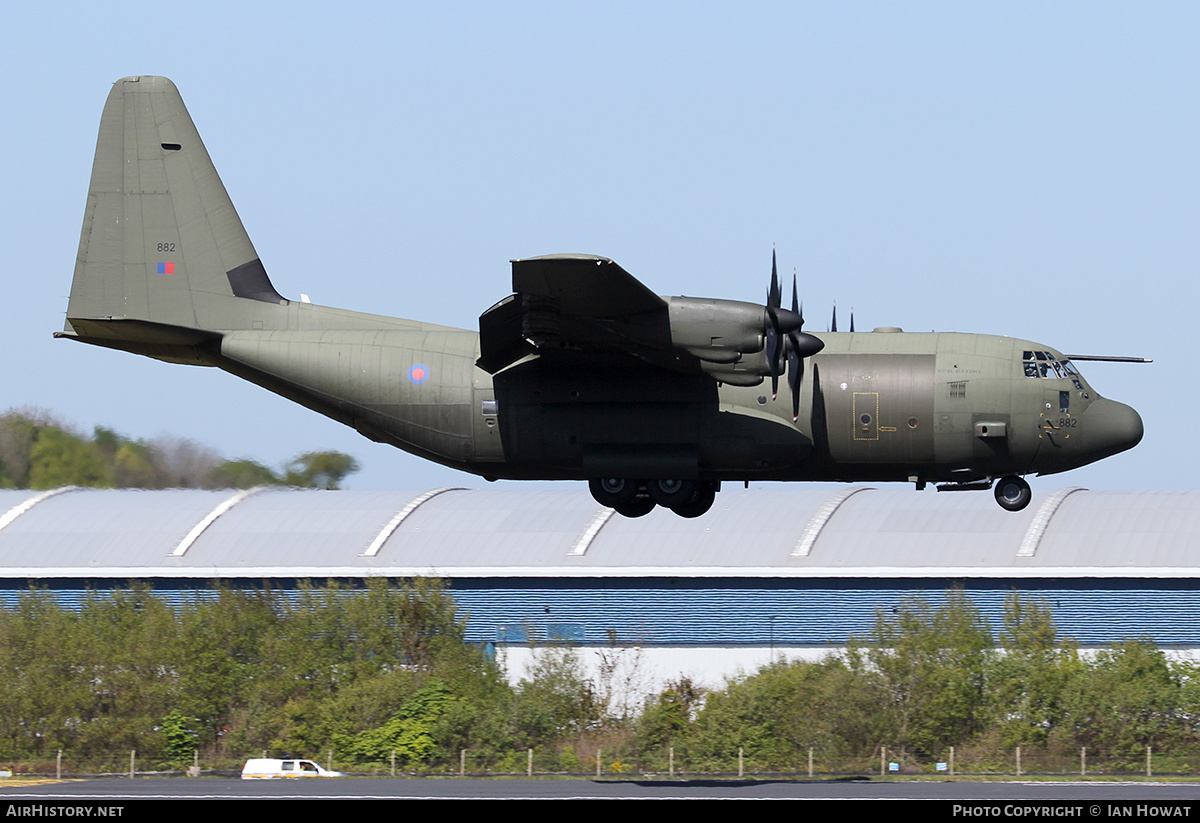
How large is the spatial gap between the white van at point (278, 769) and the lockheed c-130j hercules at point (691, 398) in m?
28.3

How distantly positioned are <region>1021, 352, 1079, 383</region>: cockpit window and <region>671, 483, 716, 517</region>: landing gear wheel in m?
6.82

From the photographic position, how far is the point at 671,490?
99.9 feet

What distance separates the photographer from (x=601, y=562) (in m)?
65.8

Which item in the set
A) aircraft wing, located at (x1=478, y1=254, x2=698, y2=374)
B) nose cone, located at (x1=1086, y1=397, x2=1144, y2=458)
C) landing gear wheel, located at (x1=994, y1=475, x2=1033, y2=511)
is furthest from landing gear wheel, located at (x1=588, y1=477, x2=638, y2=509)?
nose cone, located at (x1=1086, y1=397, x2=1144, y2=458)

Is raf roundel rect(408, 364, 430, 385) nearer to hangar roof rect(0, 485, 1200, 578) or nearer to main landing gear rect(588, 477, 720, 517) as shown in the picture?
main landing gear rect(588, 477, 720, 517)

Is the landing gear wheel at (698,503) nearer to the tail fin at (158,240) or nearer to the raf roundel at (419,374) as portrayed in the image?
the raf roundel at (419,374)

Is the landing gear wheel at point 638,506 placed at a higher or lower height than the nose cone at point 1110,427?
lower

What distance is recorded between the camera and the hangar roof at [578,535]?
64.3m

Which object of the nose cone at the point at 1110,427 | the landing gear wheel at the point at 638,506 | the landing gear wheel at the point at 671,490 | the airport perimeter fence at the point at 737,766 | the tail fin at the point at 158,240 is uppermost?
the tail fin at the point at 158,240

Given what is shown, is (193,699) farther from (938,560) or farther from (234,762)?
(938,560)

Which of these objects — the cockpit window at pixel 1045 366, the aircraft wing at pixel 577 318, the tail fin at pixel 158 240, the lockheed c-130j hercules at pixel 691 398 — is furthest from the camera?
the tail fin at pixel 158 240

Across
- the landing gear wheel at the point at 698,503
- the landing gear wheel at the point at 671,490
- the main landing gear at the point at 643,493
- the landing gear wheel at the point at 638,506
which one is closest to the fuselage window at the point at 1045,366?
the main landing gear at the point at 643,493

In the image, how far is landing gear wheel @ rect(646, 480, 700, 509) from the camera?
30422 millimetres
